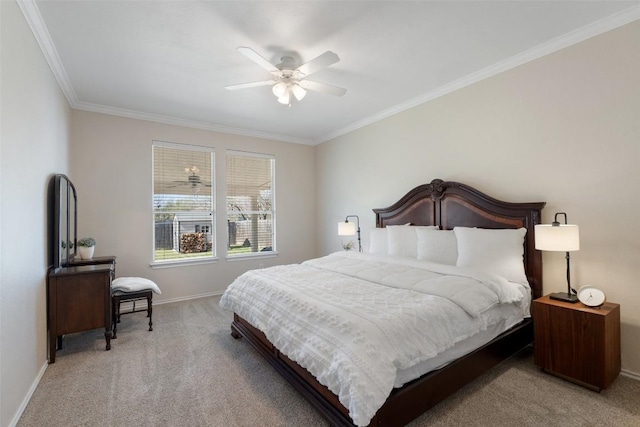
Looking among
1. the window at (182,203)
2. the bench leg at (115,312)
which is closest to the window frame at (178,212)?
the window at (182,203)

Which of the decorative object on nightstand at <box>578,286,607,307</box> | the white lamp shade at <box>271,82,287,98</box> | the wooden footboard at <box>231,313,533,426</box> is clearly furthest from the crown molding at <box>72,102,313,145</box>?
the decorative object on nightstand at <box>578,286,607,307</box>

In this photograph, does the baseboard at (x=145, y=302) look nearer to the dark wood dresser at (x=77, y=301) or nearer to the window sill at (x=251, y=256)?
the window sill at (x=251, y=256)

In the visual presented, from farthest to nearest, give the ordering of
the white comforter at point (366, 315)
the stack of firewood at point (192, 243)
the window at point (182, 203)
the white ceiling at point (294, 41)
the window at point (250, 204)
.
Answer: the window at point (250, 204)
the stack of firewood at point (192, 243)
the window at point (182, 203)
the white ceiling at point (294, 41)
the white comforter at point (366, 315)

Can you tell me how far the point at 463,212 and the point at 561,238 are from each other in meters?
1.13

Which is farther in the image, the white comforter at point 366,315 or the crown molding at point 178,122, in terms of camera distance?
the crown molding at point 178,122

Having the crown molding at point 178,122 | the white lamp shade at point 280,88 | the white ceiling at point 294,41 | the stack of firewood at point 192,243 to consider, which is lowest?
the stack of firewood at point 192,243

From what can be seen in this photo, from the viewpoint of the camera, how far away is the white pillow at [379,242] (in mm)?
3947

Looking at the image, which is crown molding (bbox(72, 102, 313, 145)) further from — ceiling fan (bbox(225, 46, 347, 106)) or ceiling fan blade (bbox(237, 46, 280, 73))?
ceiling fan blade (bbox(237, 46, 280, 73))

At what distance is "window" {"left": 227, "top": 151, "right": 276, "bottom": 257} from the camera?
5180 mm

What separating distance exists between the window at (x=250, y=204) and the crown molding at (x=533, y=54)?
2.44 m

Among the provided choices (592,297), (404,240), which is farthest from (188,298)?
(592,297)

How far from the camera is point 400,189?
13.9ft

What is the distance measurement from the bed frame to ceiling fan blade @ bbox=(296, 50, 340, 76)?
2017mm

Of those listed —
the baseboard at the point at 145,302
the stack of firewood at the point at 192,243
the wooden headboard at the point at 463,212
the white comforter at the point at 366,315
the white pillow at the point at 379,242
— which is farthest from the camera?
the stack of firewood at the point at 192,243
